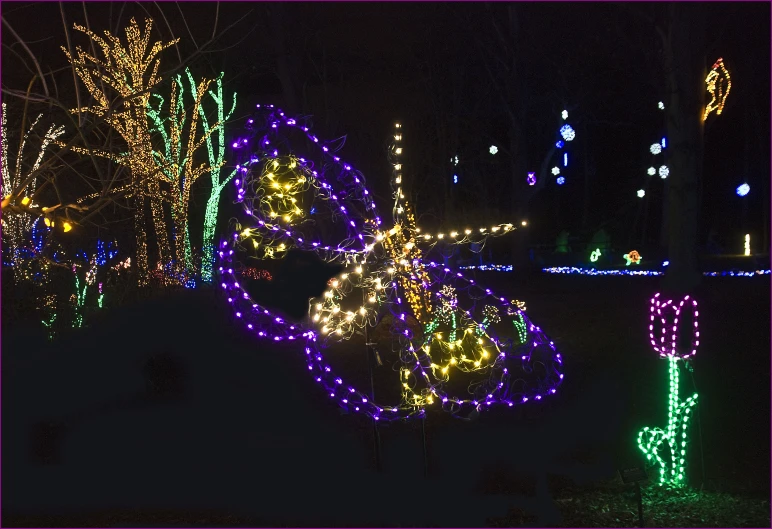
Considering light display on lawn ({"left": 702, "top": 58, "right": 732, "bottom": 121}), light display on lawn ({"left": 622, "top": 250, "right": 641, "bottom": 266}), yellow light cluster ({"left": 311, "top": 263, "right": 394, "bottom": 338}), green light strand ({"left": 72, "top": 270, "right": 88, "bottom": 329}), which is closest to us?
yellow light cluster ({"left": 311, "top": 263, "right": 394, "bottom": 338})

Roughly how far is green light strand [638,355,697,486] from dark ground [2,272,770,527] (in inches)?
8.0

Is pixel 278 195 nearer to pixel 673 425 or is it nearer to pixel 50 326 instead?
pixel 673 425

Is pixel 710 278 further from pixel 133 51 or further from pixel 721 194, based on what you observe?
pixel 721 194

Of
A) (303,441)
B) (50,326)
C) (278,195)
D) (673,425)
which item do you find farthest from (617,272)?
(278,195)

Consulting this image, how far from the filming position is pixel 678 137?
13109 millimetres

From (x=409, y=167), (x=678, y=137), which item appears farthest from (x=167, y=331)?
(x=409, y=167)

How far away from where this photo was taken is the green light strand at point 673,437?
258 inches

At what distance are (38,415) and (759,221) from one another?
1187 inches

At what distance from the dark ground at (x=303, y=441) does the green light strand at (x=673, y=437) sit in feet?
0.67

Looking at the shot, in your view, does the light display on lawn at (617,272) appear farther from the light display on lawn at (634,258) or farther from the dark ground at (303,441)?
the dark ground at (303,441)

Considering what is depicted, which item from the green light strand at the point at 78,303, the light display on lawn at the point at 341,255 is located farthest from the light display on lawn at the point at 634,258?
the green light strand at the point at 78,303

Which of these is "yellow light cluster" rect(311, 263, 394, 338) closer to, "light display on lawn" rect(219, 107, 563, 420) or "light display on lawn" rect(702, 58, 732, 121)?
"light display on lawn" rect(219, 107, 563, 420)

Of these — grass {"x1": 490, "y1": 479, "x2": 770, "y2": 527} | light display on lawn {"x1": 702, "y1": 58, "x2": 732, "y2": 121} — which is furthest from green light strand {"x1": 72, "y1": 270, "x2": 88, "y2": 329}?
light display on lawn {"x1": 702, "y1": 58, "x2": 732, "y2": 121}

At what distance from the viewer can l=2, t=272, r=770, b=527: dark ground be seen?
5918mm
